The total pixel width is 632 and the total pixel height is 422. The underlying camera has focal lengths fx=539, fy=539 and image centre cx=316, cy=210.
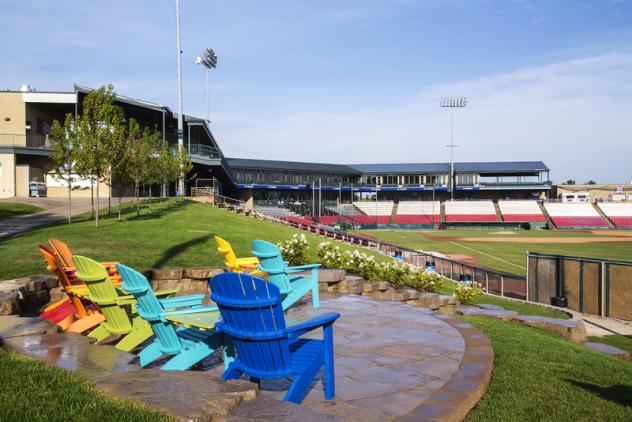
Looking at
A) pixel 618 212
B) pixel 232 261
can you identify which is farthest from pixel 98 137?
pixel 618 212

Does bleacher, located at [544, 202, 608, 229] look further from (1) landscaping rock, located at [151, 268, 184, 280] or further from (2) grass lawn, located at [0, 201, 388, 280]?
(1) landscaping rock, located at [151, 268, 184, 280]

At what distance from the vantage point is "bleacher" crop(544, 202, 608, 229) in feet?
230

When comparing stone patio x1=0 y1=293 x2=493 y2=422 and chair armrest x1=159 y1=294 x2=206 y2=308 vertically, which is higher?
chair armrest x1=159 y1=294 x2=206 y2=308

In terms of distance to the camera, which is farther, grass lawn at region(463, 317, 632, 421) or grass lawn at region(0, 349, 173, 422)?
grass lawn at region(463, 317, 632, 421)

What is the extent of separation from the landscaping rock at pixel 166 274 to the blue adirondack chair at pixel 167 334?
471cm

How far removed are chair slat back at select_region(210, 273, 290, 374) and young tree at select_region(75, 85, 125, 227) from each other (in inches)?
630

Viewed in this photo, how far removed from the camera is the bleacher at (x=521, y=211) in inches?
2872

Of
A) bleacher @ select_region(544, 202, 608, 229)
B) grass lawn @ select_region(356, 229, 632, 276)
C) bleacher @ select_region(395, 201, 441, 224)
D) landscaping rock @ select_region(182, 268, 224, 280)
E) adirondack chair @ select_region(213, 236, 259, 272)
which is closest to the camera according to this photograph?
adirondack chair @ select_region(213, 236, 259, 272)

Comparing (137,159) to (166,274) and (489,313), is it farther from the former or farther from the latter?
(489,313)

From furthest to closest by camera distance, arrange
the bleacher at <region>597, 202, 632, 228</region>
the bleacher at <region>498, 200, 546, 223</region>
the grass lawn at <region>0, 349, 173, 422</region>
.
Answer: the bleacher at <region>498, 200, 546, 223</region> < the bleacher at <region>597, 202, 632, 228</region> < the grass lawn at <region>0, 349, 173, 422</region>

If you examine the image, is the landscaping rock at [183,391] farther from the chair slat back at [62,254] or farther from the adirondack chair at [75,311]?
the chair slat back at [62,254]

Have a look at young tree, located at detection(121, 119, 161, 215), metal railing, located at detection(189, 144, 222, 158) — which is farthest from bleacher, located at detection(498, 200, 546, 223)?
young tree, located at detection(121, 119, 161, 215)

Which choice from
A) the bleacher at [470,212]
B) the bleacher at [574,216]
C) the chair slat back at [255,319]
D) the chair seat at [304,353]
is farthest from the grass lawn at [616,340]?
the bleacher at [574,216]

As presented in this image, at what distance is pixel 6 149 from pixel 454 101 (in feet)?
245
